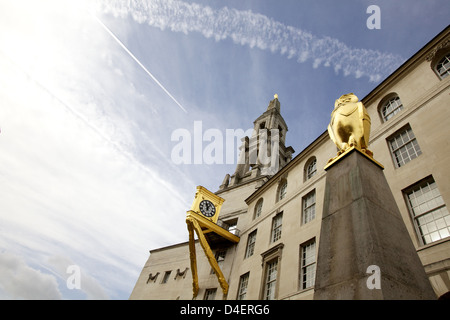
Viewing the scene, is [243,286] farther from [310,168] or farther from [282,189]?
[310,168]

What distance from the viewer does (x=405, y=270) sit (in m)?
4.13

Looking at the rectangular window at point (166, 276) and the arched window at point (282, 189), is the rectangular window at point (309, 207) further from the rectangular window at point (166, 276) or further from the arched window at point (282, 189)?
the rectangular window at point (166, 276)

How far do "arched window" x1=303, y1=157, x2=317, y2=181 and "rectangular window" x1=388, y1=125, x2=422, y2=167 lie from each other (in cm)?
613

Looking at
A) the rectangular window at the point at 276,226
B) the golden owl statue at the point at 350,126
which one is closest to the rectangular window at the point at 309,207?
the rectangular window at the point at 276,226

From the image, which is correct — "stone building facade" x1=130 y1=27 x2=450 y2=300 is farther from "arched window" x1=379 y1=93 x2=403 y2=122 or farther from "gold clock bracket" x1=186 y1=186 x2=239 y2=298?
"gold clock bracket" x1=186 y1=186 x2=239 y2=298

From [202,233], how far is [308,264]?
31.8 feet

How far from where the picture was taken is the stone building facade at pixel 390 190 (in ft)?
32.0

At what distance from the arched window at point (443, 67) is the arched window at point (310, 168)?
8.54 meters

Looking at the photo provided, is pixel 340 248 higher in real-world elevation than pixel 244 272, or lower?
lower

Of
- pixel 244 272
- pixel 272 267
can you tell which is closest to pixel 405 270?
pixel 272 267
